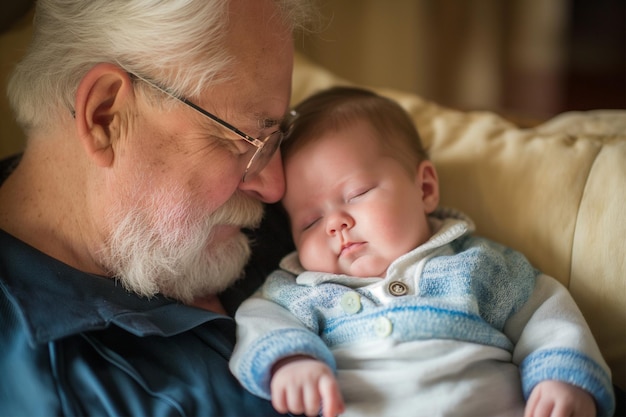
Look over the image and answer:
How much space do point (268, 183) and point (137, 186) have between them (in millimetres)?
275

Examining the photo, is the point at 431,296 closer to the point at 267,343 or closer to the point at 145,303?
the point at 267,343

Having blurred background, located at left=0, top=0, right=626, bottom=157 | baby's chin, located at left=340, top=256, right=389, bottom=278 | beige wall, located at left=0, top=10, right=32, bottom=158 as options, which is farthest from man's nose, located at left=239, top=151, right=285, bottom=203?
blurred background, located at left=0, top=0, right=626, bottom=157

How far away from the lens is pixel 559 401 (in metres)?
1.14

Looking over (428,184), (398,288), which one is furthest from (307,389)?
(428,184)

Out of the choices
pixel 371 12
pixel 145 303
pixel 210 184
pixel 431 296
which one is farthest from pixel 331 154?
pixel 371 12

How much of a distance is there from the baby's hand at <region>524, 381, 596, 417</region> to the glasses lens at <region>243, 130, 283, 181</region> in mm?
691

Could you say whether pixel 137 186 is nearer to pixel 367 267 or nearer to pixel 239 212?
pixel 239 212

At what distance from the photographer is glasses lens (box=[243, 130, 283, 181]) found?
1.43 meters

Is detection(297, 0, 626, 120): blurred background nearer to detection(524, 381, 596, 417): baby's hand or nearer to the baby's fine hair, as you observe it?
the baby's fine hair

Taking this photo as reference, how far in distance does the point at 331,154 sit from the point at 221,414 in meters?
0.58

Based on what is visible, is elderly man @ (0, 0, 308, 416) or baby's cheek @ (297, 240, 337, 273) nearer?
elderly man @ (0, 0, 308, 416)

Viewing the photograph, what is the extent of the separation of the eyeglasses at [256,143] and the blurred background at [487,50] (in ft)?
6.65

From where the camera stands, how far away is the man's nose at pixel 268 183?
146 cm

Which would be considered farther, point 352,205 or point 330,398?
point 352,205
